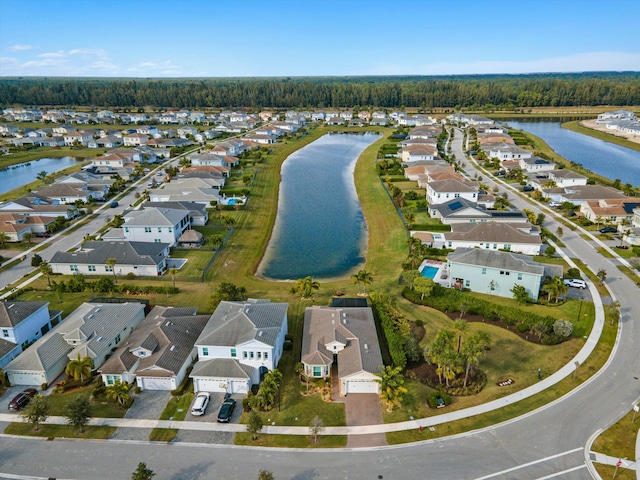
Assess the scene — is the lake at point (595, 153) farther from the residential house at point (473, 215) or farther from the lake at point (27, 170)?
the lake at point (27, 170)

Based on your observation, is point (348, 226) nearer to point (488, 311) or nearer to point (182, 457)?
point (488, 311)

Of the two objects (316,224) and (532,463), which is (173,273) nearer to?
(316,224)

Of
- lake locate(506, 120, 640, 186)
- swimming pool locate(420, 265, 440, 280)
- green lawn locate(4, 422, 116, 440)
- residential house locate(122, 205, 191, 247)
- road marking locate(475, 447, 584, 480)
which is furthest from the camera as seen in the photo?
lake locate(506, 120, 640, 186)

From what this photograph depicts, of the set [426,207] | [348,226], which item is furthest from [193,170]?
[426,207]

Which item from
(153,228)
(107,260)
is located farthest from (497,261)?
(153,228)

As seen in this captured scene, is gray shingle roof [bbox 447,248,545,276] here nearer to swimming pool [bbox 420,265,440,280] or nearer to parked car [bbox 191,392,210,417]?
swimming pool [bbox 420,265,440,280]

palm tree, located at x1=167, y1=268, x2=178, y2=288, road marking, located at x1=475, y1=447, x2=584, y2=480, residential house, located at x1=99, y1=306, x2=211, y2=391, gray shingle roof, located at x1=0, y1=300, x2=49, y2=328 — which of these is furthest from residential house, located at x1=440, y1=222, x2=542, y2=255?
gray shingle roof, located at x1=0, y1=300, x2=49, y2=328

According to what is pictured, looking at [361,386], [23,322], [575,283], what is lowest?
[361,386]
